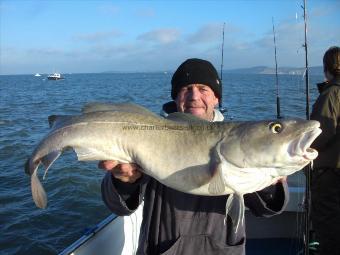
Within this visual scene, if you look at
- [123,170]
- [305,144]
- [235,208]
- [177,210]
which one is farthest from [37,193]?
[305,144]

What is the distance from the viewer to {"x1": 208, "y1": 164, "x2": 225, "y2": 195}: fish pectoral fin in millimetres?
2820

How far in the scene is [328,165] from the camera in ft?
18.2

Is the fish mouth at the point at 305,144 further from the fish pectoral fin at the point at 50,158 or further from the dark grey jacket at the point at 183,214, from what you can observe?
the fish pectoral fin at the point at 50,158

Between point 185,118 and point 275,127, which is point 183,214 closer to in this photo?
point 185,118

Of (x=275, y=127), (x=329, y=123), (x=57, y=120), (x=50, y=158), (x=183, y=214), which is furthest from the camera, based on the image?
(x=329, y=123)

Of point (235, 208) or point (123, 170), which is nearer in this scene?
point (235, 208)

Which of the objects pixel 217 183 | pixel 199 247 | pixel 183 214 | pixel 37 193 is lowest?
Answer: pixel 199 247

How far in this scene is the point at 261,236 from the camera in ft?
21.4

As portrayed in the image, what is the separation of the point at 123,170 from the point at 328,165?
11.7 feet

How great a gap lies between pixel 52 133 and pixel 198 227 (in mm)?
1445

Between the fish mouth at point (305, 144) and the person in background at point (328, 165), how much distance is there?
2.94 metres

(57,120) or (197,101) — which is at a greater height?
(197,101)

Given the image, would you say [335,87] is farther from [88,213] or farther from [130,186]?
[88,213]

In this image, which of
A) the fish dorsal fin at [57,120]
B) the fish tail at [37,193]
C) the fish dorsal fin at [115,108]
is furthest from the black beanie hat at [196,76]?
the fish tail at [37,193]
